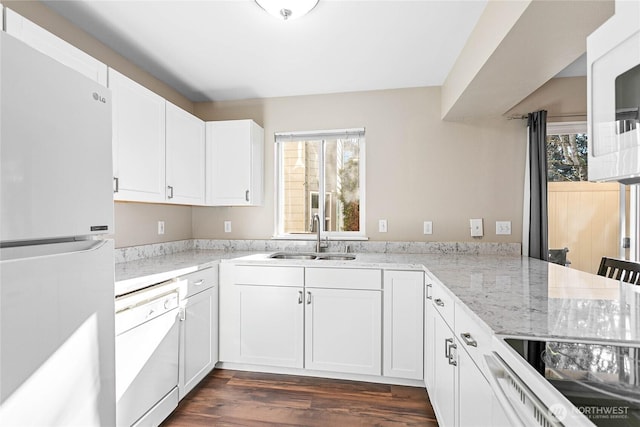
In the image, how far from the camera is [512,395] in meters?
0.77

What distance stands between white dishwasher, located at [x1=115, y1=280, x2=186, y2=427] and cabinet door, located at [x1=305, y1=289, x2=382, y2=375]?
929 mm

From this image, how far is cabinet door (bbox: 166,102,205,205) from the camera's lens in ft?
7.88

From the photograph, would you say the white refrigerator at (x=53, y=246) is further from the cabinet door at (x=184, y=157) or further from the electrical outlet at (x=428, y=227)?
the electrical outlet at (x=428, y=227)

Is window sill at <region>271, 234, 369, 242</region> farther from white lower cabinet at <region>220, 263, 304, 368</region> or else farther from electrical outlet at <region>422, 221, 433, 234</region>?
white lower cabinet at <region>220, 263, 304, 368</region>

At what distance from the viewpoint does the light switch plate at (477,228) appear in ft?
9.25

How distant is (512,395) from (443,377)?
3.27 feet

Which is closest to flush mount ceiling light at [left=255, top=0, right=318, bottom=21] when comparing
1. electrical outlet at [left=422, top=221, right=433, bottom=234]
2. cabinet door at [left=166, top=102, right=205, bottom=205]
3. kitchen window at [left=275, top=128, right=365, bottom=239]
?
cabinet door at [left=166, top=102, right=205, bottom=205]

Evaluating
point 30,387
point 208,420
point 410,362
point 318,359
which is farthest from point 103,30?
point 410,362

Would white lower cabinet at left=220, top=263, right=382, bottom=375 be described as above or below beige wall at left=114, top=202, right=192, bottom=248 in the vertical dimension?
below

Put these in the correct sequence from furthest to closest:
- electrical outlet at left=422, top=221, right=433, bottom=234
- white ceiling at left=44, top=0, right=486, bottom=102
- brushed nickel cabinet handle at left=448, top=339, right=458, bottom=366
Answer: electrical outlet at left=422, top=221, right=433, bottom=234 < white ceiling at left=44, top=0, right=486, bottom=102 < brushed nickel cabinet handle at left=448, top=339, right=458, bottom=366

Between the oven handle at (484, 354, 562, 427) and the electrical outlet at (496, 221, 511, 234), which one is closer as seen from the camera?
the oven handle at (484, 354, 562, 427)

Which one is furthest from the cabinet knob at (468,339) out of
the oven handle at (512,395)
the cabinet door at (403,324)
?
the cabinet door at (403,324)

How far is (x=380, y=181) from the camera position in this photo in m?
2.98

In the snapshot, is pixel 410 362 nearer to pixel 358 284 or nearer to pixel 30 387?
pixel 358 284
